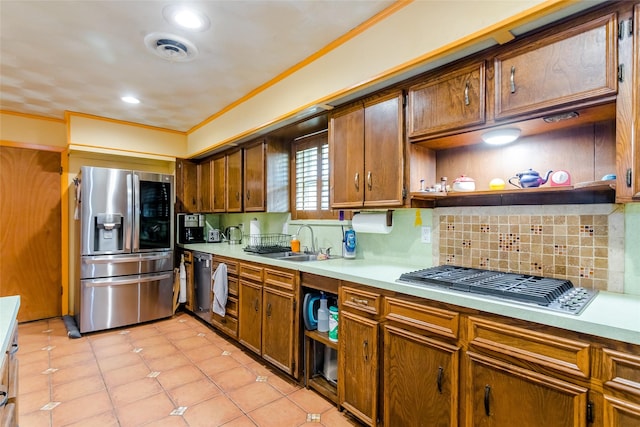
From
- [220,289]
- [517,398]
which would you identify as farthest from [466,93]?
[220,289]

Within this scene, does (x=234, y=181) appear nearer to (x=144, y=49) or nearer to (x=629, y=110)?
(x=144, y=49)

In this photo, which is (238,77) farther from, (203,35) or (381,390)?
(381,390)

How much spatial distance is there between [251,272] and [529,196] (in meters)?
2.20

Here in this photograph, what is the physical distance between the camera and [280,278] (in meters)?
2.54

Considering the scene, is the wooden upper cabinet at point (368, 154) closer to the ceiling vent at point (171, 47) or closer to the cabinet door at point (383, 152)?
the cabinet door at point (383, 152)

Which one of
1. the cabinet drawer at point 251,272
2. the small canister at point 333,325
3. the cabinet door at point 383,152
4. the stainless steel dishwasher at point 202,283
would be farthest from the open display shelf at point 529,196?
the stainless steel dishwasher at point 202,283

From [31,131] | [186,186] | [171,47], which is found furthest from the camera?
[186,186]

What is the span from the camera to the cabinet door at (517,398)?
116 cm

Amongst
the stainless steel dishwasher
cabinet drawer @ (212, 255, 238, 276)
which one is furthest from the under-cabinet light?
the stainless steel dishwasher

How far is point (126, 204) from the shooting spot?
3.68 metres

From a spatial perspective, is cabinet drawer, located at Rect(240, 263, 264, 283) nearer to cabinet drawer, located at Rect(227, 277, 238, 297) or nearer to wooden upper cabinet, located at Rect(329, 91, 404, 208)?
cabinet drawer, located at Rect(227, 277, 238, 297)

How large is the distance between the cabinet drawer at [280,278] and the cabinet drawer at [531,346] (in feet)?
4.37

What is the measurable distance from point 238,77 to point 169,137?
2130mm

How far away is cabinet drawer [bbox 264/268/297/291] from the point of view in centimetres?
243
